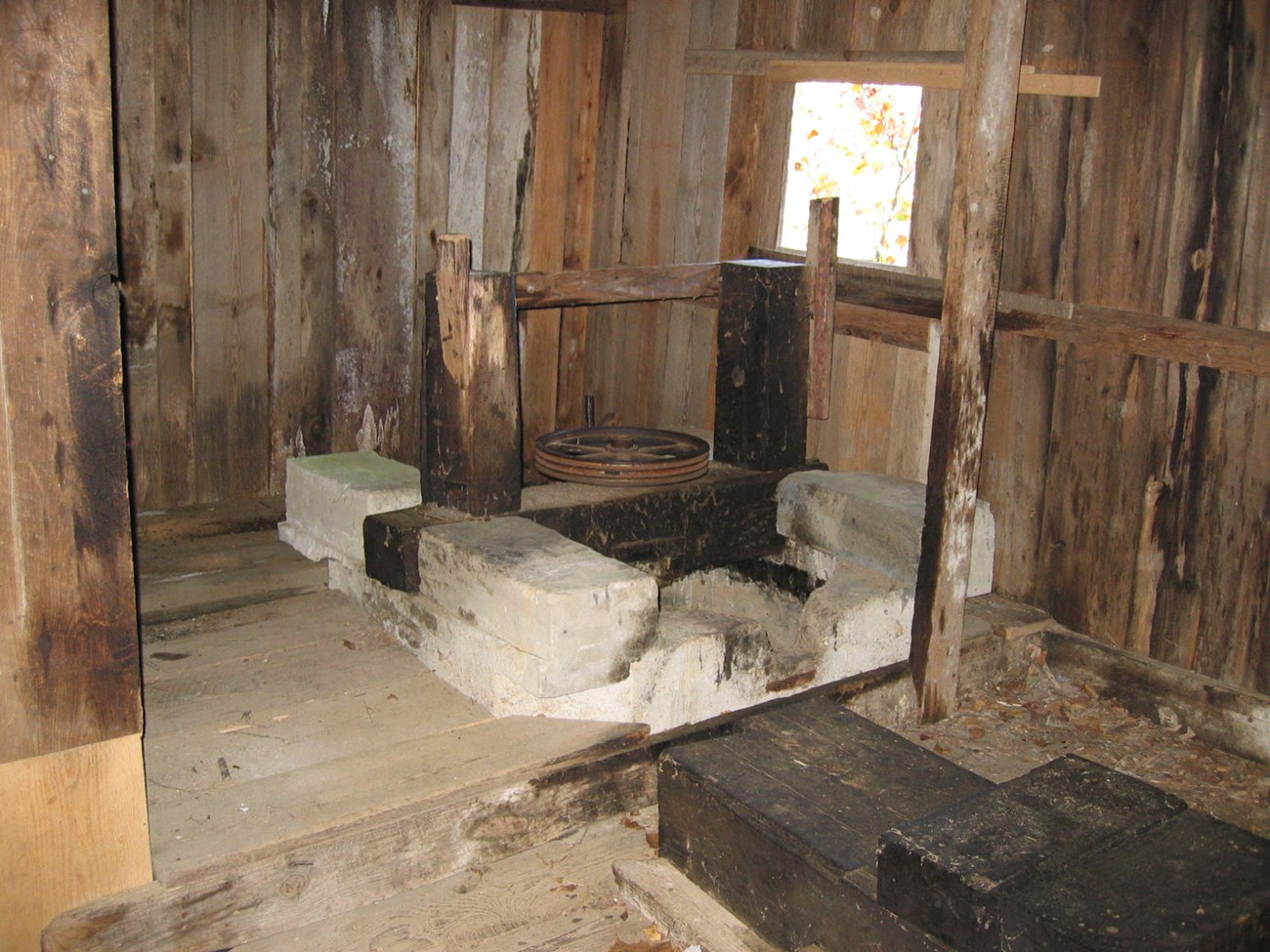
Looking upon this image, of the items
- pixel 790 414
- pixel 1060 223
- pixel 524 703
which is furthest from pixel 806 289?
pixel 524 703

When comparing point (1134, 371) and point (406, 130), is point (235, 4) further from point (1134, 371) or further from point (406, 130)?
point (1134, 371)

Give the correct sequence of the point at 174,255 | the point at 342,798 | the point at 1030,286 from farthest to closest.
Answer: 1. the point at 174,255
2. the point at 1030,286
3. the point at 342,798

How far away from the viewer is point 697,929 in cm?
318

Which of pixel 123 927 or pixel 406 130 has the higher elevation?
pixel 406 130

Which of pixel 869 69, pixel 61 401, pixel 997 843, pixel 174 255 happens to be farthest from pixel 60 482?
pixel 869 69

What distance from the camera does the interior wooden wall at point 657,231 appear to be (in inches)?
168

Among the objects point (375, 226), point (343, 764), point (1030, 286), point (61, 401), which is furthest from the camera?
point (375, 226)

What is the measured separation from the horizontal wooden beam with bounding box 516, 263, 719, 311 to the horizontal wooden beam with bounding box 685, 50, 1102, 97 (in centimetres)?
107

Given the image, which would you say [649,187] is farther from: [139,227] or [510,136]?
[139,227]

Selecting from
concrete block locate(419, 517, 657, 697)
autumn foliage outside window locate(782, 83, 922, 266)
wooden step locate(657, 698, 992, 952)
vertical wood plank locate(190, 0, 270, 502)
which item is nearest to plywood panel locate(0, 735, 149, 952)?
concrete block locate(419, 517, 657, 697)

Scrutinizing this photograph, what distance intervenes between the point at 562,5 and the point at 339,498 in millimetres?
2719

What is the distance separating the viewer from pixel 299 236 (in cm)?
571

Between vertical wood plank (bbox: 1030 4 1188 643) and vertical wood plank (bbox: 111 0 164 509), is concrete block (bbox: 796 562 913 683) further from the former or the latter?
vertical wood plank (bbox: 111 0 164 509)

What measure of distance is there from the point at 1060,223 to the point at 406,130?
9.53 ft
